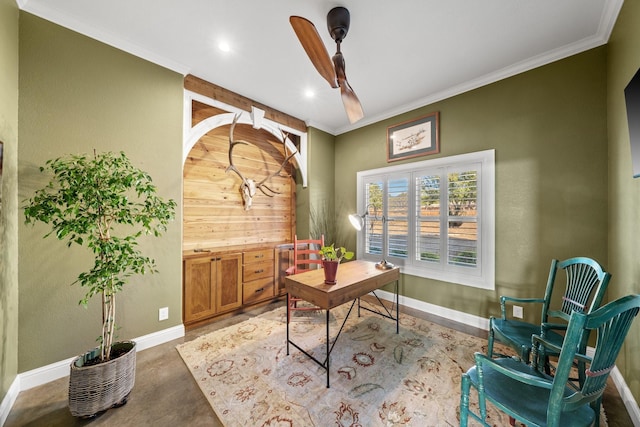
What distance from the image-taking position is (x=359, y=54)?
237 centimetres

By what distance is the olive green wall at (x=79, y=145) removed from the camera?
6.04ft

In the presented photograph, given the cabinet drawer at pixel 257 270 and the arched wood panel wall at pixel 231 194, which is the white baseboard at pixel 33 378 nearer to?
the cabinet drawer at pixel 257 270

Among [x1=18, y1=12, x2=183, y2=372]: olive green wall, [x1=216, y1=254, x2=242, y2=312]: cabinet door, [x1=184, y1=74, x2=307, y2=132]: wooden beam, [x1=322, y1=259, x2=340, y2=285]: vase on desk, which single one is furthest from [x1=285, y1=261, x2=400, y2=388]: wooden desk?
[x1=184, y1=74, x2=307, y2=132]: wooden beam

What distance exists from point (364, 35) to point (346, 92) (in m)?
0.70

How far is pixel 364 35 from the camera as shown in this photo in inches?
83.4

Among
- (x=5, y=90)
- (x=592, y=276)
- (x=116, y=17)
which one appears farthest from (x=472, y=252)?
(x=5, y=90)

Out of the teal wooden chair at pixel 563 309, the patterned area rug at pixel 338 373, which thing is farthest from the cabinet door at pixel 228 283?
the teal wooden chair at pixel 563 309

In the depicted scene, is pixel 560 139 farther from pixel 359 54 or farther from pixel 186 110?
pixel 186 110

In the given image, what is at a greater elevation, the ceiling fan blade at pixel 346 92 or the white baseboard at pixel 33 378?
the ceiling fan blade at pixel 346 92

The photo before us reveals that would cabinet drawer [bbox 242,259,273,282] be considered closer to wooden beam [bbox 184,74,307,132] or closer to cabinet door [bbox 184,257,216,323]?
cabinet door [bbox 184,257,216,323]

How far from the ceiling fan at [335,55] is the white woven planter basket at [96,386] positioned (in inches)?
101

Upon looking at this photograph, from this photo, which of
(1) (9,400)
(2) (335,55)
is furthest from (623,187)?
(1) (9,400)

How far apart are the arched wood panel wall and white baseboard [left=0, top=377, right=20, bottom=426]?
1641 mm

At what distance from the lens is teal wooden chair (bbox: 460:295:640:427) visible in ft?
3.03
